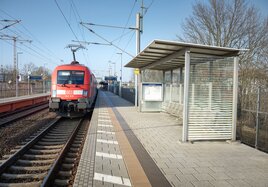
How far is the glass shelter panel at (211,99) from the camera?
6.55m

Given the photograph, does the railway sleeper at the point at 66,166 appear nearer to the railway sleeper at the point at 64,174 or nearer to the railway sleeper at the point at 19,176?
the railway sleeper at the point at 64,174

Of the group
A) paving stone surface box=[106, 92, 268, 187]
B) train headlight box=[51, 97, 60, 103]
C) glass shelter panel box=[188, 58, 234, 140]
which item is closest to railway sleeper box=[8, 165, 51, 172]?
paving stone surface box=[106, 92, 268, 187]

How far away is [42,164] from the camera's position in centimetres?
541

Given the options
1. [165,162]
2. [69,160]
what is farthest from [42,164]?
[165,162]

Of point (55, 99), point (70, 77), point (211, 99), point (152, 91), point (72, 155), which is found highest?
point (70, 77)

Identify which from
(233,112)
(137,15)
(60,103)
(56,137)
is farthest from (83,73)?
(233,112)

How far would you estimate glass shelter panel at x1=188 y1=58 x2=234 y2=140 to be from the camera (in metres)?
6.55

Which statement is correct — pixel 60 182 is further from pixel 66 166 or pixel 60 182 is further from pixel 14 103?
pixel 14 103

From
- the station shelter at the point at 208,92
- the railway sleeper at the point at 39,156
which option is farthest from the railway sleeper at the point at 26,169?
the station shelter at the point at 208,92

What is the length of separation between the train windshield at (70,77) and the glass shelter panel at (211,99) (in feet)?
23.5

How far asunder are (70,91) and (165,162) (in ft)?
26.6

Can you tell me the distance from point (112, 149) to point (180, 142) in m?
2.04

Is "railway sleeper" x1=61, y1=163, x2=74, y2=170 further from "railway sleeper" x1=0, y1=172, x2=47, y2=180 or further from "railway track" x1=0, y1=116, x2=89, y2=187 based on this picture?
"railway sleeper" x1=0, y1=172, x2=47, y2=180

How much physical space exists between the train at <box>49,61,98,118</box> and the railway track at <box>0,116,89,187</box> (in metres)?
3.78
